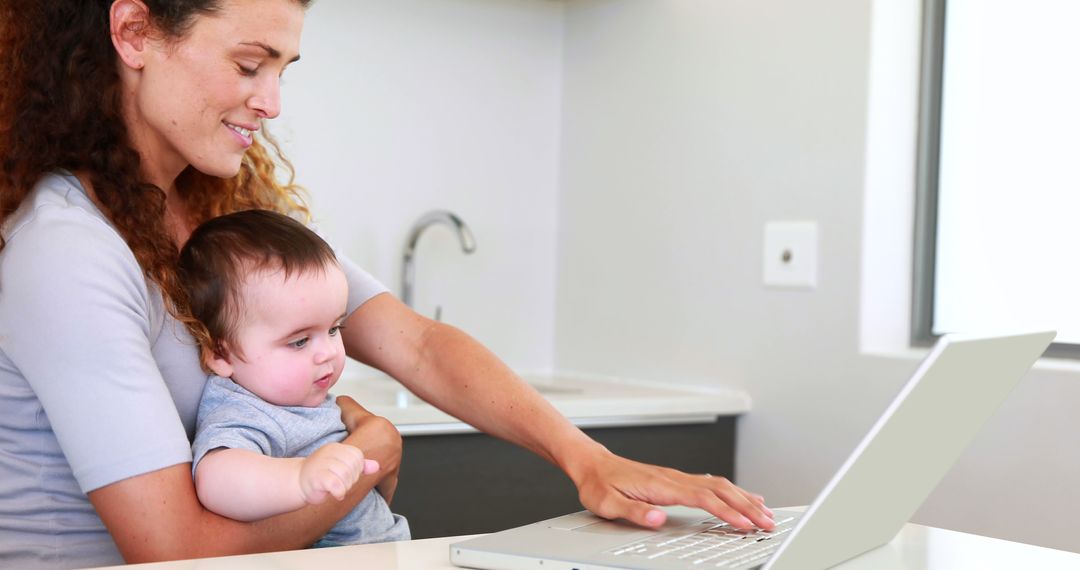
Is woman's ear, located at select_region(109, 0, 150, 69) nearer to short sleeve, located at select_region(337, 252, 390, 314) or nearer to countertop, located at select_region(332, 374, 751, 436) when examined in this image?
short sleeve, located at select_region(337, 252, 390, 314)

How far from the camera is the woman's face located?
127cm

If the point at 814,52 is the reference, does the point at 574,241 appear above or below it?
below

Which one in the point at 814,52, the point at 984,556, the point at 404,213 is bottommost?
the point at 984,556

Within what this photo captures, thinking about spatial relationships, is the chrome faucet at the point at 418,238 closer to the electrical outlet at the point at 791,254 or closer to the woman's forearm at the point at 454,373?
the electrical outlet at the point at 791,254

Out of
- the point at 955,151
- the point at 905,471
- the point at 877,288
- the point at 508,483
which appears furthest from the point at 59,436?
the point at 955,151

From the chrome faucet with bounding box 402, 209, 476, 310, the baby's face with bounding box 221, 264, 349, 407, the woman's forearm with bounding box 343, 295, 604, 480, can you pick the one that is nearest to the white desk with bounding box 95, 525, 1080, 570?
the baby's face with bounding box 221, 264, 349, 407

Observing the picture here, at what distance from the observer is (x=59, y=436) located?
3.72 ft

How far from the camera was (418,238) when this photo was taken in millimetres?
2611

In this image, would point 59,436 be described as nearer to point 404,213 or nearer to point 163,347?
point 163,347

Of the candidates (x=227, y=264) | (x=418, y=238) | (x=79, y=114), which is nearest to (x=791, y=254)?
(x=418, y=238)

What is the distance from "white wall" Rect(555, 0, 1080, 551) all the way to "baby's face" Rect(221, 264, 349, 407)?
3.89 ft

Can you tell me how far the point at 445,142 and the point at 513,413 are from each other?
134 centimetres

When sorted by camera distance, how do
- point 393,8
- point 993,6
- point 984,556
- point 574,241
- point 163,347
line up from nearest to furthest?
point 984,556 < point 163,347 < point 993,6 < point 393,8 < point 574,241

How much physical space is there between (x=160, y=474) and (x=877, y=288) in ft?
4.76
